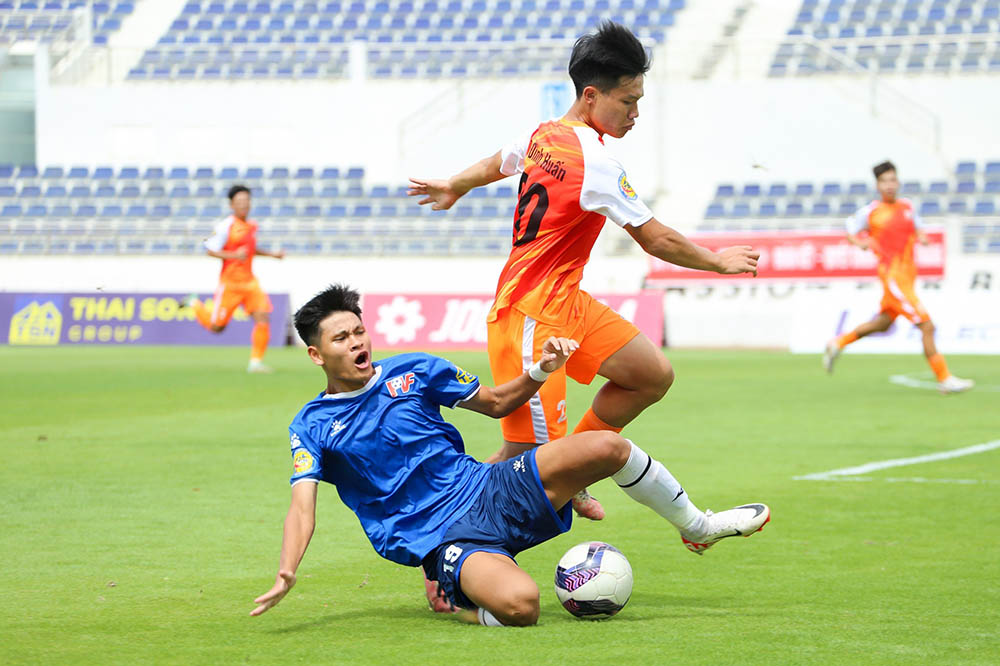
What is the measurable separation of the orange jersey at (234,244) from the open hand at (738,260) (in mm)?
13104

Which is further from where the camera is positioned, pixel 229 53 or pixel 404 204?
pixel 229 53

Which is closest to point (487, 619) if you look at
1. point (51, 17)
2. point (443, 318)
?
point (443, 318)

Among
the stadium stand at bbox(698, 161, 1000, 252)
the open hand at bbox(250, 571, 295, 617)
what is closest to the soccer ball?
the open hand at bbox(250, 571, 295, 617)

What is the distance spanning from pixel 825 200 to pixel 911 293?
15.1 metres

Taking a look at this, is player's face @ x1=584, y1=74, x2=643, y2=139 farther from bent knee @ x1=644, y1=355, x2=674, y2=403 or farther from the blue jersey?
the blue jersey

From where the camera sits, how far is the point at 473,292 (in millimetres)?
27156

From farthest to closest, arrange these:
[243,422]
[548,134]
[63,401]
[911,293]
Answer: [911,293], [63,401], [243,422], [548,134]

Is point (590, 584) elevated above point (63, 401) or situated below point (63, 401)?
above

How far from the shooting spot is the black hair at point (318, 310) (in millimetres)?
4863

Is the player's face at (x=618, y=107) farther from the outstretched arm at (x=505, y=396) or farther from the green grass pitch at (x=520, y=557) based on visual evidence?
the green grass pitch at (x=520, y=557)

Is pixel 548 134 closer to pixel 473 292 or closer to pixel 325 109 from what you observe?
pixel 473 292

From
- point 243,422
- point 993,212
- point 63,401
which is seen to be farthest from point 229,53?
point 243,422

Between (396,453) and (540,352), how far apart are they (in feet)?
2.97

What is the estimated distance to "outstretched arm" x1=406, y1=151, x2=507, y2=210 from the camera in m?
6.15
